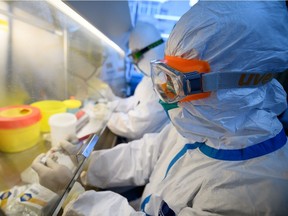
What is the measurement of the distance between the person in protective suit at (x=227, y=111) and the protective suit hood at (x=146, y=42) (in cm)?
131

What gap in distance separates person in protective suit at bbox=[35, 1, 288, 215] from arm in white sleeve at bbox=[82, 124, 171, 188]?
0.89 feet

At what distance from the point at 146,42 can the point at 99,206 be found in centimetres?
173

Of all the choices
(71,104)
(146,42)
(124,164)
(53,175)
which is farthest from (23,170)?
(146,42)

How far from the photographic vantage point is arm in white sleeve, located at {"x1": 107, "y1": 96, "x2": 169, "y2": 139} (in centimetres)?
163

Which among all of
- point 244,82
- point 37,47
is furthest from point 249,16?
point 37,47

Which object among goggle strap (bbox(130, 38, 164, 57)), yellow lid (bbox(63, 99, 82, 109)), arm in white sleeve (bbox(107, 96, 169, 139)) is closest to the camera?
yellow lid (bbox(63, 99, 82, 109))

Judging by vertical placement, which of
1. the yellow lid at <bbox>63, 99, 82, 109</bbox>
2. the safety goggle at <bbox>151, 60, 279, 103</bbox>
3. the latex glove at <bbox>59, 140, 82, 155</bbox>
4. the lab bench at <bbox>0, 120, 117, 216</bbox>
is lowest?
the lab bench at <bbox>0, 120, 117, 216</bbox>

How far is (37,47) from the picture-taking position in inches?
47.0

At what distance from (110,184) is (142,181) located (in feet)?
0.62

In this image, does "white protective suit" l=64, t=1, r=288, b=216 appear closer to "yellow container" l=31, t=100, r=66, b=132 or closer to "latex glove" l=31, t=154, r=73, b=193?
"latex glove" l=31, t=154, r=73, b=193

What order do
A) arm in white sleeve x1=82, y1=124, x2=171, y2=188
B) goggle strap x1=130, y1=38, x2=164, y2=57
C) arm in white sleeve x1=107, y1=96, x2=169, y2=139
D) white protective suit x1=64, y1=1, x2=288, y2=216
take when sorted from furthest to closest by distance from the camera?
1. goggle strap x1=130, y1=38, x2=164, y2=57
2. arm in white sleeve x1=107, y1=96, x2=169, y2=139
3. arm in white sleeve x1=82, y1=124, x2=171, y2=188
4. white protective suit x1=64, y1=1, x2=288, y2=216

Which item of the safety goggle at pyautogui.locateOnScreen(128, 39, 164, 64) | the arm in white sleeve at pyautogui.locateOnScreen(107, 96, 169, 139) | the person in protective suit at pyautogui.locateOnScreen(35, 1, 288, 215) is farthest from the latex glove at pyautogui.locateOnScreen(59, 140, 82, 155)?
the safety goggle at pyautogui.locateOnScreen(128, 39, 164, 64)

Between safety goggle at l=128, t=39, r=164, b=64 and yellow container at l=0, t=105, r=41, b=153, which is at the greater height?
safety goggle at l=128, t=39, r=164, b=64

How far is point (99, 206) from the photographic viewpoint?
0.79 meters
